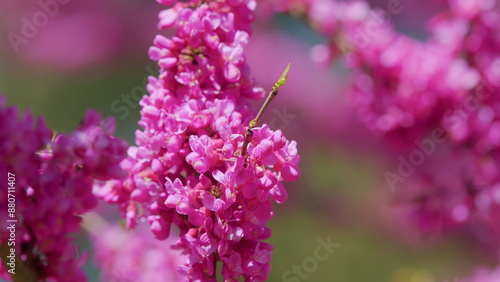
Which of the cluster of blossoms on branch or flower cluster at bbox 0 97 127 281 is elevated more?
flower cluster at bbox 0 97 127 281

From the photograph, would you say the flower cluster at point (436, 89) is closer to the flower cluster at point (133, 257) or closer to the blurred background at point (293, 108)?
the blurred background at point (293, 108)

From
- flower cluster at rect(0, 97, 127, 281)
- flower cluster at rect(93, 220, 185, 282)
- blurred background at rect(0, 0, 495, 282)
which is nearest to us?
flower cluster at rect(0, 97, 127, 281)

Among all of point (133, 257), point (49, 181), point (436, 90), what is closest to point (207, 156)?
point (49, 181)

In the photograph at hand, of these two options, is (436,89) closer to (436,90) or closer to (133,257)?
A: (436,90)

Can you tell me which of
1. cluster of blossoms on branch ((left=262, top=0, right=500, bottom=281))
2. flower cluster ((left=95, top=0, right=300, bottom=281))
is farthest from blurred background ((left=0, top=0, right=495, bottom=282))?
flower cluster ((left=95, top=0, right=300, bottom=281))

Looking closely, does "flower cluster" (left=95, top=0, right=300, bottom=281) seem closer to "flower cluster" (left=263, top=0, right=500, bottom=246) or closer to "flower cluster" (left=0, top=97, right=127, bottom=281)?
"flower cluster" (left=0, top=97, right=127, bottom=281)

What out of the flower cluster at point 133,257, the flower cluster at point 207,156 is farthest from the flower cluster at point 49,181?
the flower cluster at point 133,257

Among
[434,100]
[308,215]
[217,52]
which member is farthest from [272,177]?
[308,215]

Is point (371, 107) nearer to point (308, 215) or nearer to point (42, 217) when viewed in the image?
point (308, 215)
